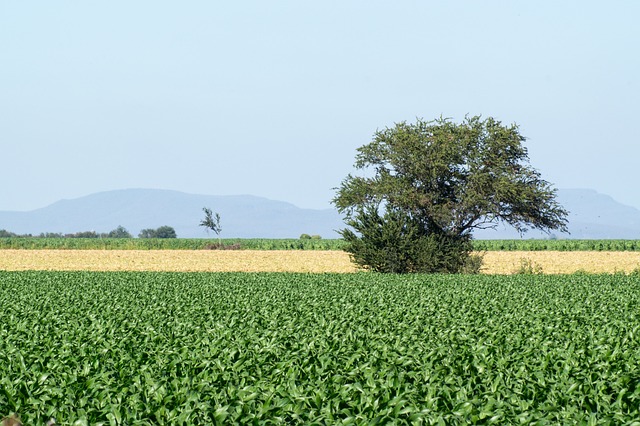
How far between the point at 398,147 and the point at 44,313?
30507mm

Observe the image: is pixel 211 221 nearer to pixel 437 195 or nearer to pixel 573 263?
pixel 573 263

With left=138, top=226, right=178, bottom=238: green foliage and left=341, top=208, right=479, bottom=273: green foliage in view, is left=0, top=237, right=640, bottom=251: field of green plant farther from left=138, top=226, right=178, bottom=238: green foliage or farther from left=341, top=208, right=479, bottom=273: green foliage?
left=138, top=226, right=178, bottom=238: green foliage

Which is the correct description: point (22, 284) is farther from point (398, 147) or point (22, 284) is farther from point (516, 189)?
point (516, 189)

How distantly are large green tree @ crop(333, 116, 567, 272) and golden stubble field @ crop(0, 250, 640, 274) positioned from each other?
→ 39.3 feet

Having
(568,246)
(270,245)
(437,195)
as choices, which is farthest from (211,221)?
(437,195)

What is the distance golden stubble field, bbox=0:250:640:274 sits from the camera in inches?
2596

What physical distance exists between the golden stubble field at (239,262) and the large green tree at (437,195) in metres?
12.0

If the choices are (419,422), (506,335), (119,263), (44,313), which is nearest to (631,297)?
(506,335)

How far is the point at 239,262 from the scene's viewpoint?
73.6 meters

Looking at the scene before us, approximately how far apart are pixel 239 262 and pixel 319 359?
6125 cm

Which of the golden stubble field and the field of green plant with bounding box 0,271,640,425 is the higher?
the golden stubble field

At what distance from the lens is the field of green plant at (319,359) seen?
9125 millimetres

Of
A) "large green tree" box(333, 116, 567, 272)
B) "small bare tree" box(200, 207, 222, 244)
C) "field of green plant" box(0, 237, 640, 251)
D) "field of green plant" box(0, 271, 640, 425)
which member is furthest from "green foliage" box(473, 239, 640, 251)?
"field of green plant" box(0, 271, 640, 425)

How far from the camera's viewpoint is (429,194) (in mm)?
49312
